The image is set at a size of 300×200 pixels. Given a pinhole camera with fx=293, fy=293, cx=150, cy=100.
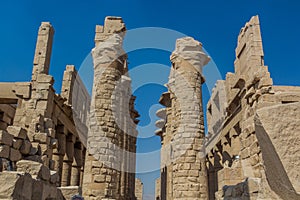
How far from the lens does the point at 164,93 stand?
16.8 m

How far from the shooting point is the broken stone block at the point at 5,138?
609 cm

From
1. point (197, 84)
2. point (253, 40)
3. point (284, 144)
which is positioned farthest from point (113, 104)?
point (284, 144)

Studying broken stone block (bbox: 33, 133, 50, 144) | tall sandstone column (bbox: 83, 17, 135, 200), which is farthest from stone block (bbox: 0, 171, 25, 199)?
broken stone block (bbox: 33, 133, 50, 144)

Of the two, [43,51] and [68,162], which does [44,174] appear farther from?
[68,162]

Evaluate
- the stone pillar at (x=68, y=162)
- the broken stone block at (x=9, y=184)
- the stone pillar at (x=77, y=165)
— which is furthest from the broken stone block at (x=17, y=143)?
the stone pillar at (x=77, y=165)

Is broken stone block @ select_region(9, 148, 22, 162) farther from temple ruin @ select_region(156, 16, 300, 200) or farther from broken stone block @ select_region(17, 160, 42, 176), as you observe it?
temple ruin @ select_region(156, 16, 300, 200)

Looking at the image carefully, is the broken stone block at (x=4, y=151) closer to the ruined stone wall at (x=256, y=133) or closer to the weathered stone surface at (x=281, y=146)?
the ruined stone wall at (x=256, y=133)

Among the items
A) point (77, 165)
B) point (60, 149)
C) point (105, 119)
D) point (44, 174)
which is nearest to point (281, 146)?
point (44, 174)

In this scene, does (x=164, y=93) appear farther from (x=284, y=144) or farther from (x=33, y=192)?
(x=284, y=144)

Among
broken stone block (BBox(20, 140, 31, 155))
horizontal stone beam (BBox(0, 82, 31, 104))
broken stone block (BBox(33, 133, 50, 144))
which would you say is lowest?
broken stone block (BBox(20, 140, 31, 155))

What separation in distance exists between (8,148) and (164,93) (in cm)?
1128

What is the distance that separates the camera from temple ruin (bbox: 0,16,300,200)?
2.58 meters

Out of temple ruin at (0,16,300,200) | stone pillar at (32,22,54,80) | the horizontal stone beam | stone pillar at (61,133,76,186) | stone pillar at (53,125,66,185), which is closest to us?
temple ruin at (0,16,300,200)

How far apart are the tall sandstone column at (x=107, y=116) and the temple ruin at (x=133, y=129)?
0.12 feet
